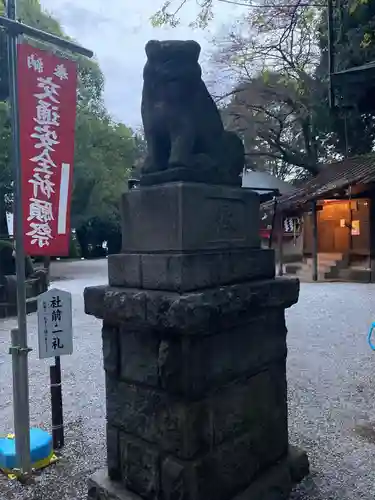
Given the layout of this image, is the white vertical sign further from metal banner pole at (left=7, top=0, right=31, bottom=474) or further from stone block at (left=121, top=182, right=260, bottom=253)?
stone block at (left=121, top=182, right=260, bottom=253)

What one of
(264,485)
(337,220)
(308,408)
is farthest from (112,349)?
(337,220)

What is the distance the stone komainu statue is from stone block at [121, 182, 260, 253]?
0.13m

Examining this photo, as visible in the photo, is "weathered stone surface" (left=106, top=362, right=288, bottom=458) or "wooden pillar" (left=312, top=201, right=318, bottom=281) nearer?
"weathered stone surface" (left=106, top=362, right=288, bottom=458)

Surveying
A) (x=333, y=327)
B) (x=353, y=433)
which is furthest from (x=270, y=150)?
(x=353, y=433)

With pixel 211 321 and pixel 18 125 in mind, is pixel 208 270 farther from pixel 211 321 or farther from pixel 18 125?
pixel 18 125

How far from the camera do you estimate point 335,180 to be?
1336cm

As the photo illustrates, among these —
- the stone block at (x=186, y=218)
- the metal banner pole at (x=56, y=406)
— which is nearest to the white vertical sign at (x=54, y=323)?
the metal banner pole at (x=56, y=406)

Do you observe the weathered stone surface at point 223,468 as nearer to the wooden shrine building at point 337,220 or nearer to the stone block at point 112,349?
the stone block at point 112,349

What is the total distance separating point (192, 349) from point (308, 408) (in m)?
2.46

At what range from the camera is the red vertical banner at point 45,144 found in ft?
9.46

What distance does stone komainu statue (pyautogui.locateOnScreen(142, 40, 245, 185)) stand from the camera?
92.3 inches

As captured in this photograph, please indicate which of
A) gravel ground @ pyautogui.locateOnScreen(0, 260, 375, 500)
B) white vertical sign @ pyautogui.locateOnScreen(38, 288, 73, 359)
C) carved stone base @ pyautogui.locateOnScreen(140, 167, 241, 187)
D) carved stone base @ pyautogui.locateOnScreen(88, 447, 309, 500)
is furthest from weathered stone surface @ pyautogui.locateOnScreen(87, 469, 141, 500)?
carved stone base @ pyautogui.locateOnScreen(140, 167, 241, 187)

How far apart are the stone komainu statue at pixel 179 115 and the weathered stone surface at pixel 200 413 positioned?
1179mm

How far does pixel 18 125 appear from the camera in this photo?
9.36ft
